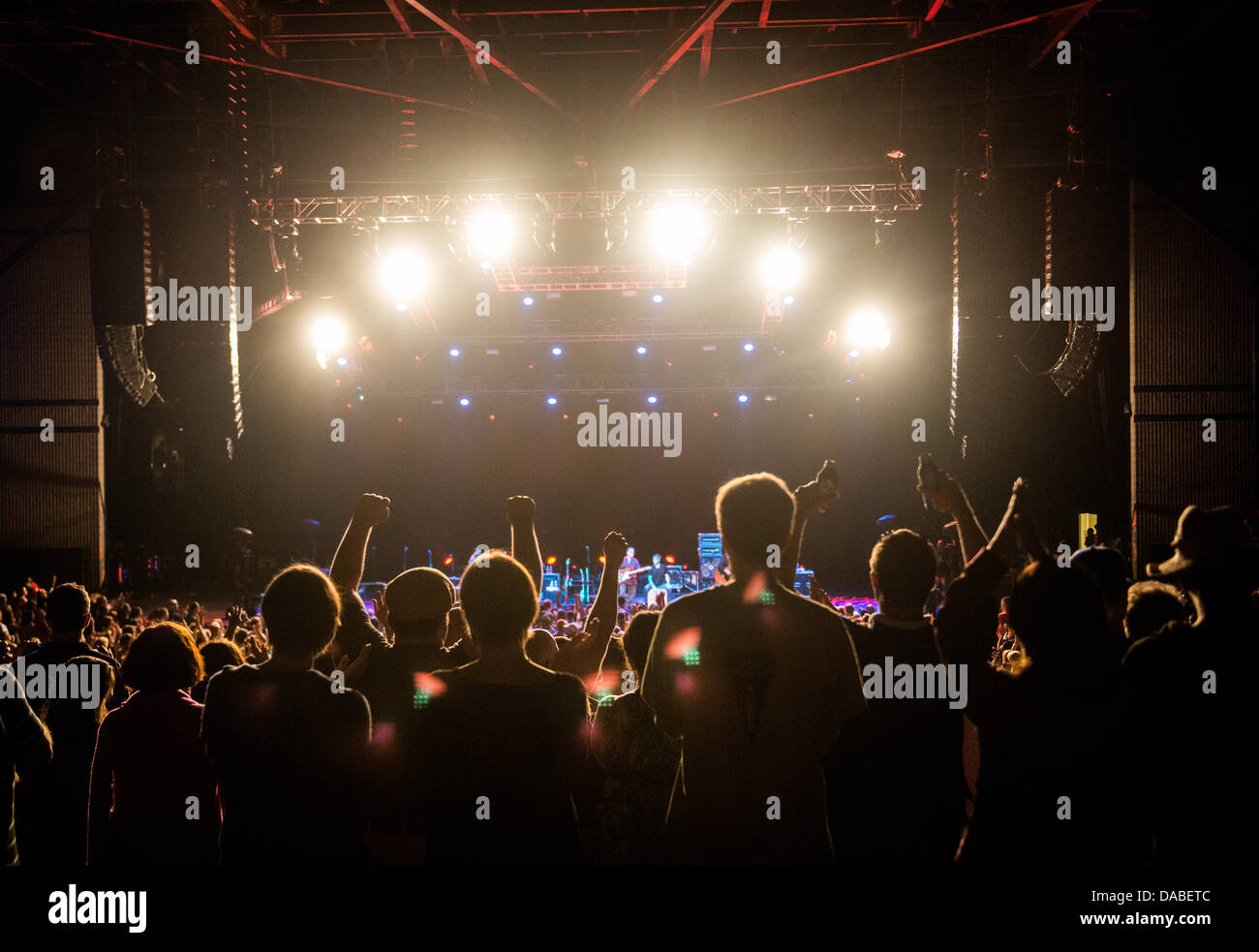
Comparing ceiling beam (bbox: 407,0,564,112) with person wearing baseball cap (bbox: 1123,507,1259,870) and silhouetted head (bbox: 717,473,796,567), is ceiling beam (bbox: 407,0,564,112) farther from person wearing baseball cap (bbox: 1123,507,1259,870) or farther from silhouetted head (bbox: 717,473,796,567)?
person wearing baseball cap (bbox: 1123,507,1259,870)

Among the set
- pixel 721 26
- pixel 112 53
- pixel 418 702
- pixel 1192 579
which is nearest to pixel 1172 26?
pixel 721 26

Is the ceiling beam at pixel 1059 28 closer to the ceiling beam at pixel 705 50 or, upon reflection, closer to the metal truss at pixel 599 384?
the ceiling beam at pixel 705 50

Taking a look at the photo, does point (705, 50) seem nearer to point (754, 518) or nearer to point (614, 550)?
point (614, 550)

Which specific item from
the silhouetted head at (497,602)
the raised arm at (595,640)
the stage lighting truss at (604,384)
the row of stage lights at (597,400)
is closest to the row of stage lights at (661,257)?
the stage lighting truss at (604,384)

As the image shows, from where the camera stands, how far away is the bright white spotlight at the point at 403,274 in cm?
1048

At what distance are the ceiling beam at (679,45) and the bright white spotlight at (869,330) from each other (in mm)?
4765

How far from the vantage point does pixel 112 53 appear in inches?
358

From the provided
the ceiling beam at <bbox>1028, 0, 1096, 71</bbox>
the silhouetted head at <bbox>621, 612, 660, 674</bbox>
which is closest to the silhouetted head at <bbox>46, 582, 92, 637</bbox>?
the silhouetted head at <bbox>621, 612, 660, 674</bbox>

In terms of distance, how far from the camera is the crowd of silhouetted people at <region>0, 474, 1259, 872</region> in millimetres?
1838

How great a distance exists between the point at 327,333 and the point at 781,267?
671 cm

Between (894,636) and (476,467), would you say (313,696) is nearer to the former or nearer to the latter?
(894,636)

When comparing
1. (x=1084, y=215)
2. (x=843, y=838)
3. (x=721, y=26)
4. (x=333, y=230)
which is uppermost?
(x=721, y=26)

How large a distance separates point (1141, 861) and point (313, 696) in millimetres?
1939

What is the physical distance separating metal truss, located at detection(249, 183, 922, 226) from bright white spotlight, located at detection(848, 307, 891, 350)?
89.0 inches
